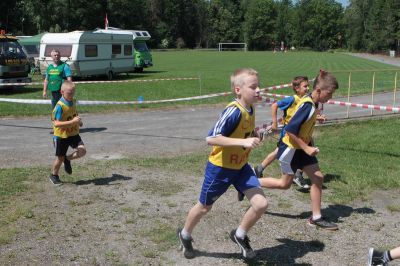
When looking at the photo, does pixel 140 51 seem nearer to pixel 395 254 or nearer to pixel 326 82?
pixel 326 82

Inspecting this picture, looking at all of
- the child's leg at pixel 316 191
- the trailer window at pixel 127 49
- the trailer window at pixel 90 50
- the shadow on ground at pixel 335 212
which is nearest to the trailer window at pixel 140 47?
the trailer window at pixel 127 49

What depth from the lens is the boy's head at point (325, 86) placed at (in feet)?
17.1

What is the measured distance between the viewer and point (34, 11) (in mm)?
84938

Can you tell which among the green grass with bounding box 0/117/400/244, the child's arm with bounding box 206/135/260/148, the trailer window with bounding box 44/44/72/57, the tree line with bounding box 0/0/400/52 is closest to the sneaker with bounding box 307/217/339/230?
the green grass with bounding box 0/117/400/244

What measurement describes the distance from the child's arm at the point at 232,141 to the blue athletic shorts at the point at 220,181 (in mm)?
356

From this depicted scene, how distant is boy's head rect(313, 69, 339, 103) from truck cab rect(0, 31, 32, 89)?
17487 mm

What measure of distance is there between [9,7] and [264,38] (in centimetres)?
6568

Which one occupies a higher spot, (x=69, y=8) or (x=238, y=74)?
(x=69, y=8)

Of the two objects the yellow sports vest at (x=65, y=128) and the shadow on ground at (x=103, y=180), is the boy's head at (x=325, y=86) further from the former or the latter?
the yellow sports vest at (x=65, y=128)

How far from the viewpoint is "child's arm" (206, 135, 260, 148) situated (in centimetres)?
390

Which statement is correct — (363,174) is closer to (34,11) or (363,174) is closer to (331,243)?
(331,243)

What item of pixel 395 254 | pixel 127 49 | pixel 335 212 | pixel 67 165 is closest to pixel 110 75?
pixel 127 49

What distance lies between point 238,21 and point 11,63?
115682mm

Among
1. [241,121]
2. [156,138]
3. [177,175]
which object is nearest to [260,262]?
[241,121]
